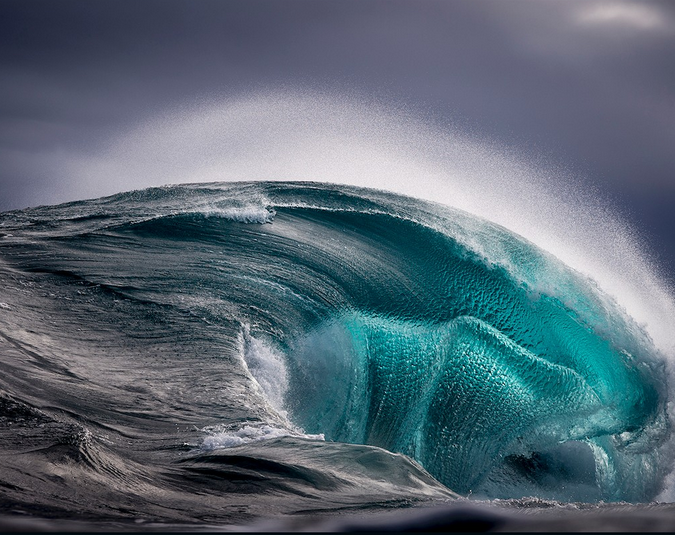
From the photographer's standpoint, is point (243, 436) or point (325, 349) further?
point (325, 349)

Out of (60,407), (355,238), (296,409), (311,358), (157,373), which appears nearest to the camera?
(60,407)

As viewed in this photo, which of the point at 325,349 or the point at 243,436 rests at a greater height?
the point at 325,349

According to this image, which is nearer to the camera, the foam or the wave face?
the foam

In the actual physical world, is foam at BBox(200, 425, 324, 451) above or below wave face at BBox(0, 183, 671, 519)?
below

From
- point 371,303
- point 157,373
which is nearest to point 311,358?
point 371,303

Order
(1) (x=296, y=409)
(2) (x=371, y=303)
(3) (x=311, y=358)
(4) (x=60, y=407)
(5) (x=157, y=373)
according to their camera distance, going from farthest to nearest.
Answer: (2) (x=371, y=303), (3) (x=311, y=358), (1) (x=296, y=409), (5) (x=157, y=373), (4) (x=60, y=407)

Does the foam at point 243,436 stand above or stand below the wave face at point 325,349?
below

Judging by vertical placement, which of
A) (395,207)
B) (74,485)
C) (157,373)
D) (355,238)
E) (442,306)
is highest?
(395,207)

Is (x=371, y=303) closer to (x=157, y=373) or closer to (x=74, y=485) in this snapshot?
(x=157, y=373)
